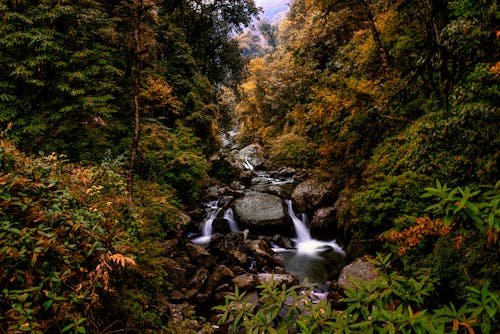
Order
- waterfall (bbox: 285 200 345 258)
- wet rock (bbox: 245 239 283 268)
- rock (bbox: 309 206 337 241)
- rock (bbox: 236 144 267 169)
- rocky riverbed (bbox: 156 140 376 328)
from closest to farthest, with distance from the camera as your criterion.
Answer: rocky riverbed (bbox: 156 140 376 328), wet rock (bbox: 245 239 283 268), waterfall (bbox: 285 200 345 258), rock (bbox: 309 206 337 241), rock (bbox: 236 144 267 169)

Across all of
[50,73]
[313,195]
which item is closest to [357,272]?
[313,195]

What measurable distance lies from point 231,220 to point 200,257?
316 cm

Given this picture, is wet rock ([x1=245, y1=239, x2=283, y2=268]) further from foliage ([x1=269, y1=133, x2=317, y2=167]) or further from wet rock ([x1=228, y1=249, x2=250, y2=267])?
foliage ([x1=269, y1=133, x2=317, y2=167])

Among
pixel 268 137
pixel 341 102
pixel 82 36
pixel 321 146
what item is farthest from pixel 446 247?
pixel 268 137

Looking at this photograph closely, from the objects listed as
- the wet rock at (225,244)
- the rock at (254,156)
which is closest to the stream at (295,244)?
the wet rock at (225,244)

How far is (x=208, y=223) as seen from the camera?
442 inches

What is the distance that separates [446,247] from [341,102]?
4.42 m

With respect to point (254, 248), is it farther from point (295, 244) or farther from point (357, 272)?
point (357, 272)

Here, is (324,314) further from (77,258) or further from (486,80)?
(486,80)

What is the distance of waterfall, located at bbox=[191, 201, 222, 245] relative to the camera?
10270 mm

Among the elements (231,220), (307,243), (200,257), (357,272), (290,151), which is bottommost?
(307,243)

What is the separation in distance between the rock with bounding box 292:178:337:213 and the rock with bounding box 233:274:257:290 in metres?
4.70

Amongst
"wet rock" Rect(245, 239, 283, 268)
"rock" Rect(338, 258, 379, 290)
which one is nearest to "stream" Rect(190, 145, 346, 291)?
"wet rock" Rect(245, 239, 283, 268)

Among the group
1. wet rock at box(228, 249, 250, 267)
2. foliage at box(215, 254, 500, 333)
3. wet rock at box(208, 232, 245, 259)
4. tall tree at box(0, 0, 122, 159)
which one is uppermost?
tall tree at box(0, 0, 122, 159)
